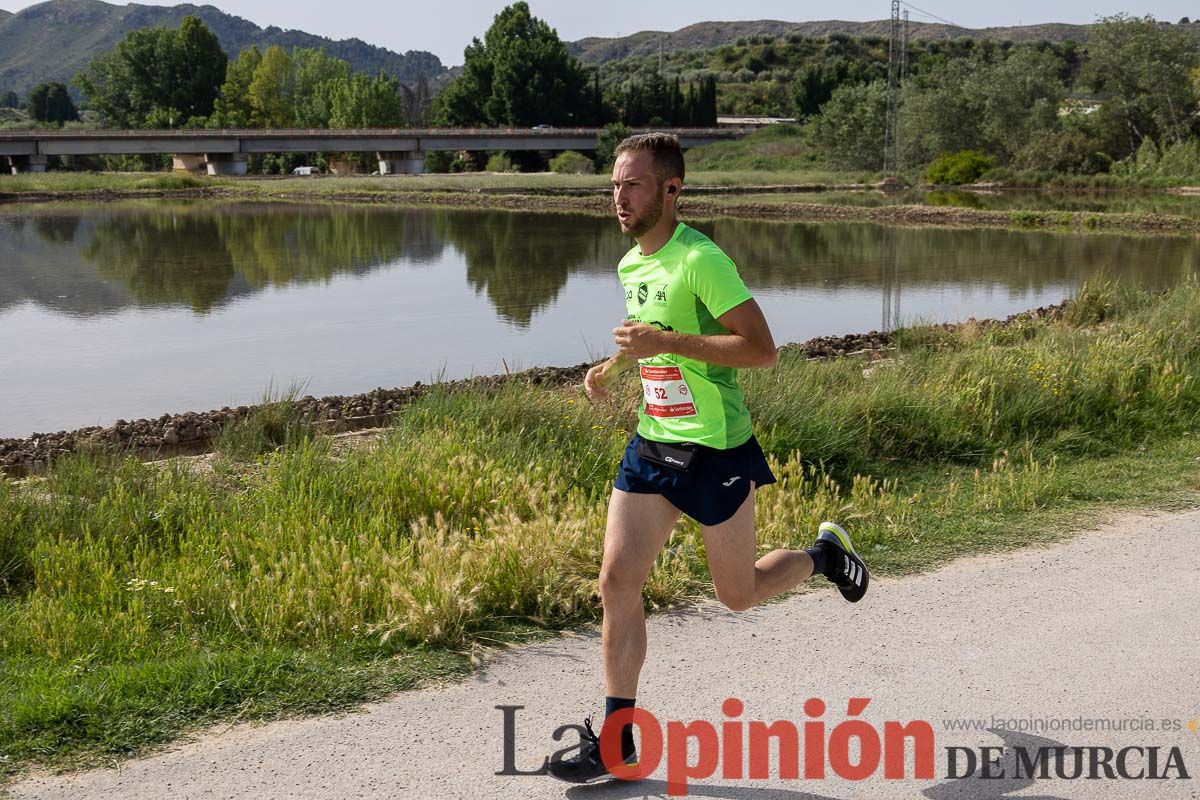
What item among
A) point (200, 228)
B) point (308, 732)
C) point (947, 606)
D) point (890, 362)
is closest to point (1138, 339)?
point (890, 362)

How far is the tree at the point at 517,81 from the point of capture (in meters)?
122

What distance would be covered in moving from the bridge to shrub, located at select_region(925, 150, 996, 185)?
87.4ft

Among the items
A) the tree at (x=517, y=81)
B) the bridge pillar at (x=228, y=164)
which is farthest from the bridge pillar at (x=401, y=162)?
the tree at (x=517, y=81)

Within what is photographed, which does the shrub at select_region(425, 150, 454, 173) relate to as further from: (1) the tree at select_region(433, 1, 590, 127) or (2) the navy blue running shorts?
(2) the navy blue running shorts

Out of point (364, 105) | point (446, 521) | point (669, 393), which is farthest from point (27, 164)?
point (669, 393)

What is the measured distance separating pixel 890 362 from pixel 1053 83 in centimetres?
7458

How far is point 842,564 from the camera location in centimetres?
519

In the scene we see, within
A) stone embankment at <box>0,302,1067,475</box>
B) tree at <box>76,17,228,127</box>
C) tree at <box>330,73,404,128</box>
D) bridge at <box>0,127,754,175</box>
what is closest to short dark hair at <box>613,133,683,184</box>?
stone embankment at <box>0,302,1067,475</box>

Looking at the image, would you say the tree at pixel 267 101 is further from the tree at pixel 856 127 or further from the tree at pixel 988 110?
Result: the tree at pixel 988 110

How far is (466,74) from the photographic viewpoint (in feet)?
413

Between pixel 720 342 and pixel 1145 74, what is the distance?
270 feet

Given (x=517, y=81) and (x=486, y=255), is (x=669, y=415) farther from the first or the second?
(x=517, y=81)

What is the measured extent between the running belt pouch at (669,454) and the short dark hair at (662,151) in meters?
0.91

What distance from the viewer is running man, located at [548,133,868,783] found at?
4246mm
